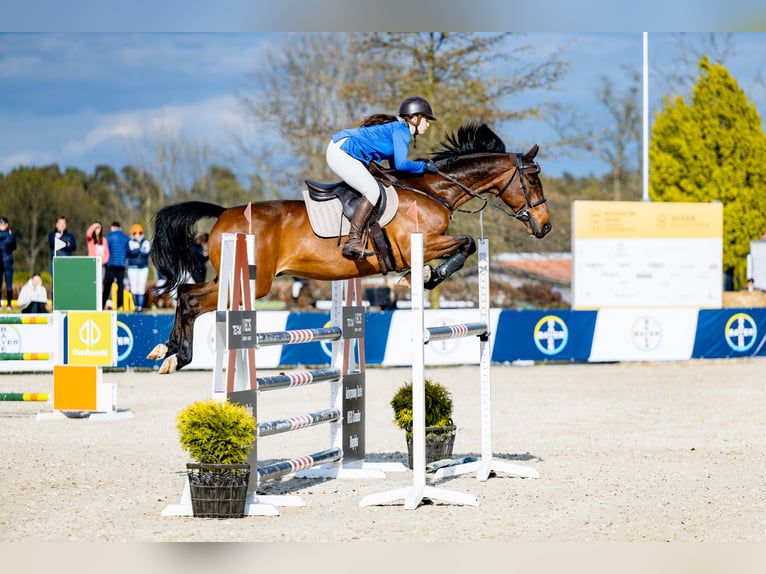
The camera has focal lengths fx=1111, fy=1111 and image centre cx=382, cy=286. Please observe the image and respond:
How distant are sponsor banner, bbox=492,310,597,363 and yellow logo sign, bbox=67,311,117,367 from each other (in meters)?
7.80

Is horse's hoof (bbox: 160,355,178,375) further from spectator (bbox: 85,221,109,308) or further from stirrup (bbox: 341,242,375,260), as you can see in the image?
spectator (bbox: 85,221,109,308)

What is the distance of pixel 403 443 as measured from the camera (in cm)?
1046

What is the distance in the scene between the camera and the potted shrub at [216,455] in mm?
6445

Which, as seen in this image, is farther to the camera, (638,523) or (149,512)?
(149,512)

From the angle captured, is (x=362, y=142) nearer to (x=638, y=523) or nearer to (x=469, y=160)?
(x=469, y=160)

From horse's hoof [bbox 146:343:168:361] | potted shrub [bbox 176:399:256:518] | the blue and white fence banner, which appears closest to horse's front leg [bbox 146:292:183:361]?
horse's hoof [bbox 146:343:168:361]

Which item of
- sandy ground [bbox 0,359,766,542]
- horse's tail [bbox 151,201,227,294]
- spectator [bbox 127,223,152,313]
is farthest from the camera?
spectator [bbox 127,223,152,313]

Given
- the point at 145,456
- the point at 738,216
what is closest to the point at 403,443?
the point at 145,456

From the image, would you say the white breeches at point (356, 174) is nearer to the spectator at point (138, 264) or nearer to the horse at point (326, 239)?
the horse at point (326, 239)

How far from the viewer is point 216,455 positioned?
6.45 metres

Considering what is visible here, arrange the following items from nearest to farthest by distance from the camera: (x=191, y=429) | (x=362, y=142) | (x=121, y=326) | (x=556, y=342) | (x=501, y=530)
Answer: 1. (x=501, y=530)
2. (x=191, y=429)
3. (x=362, y=142)
4. (x=121, y=326)
5. (x=556, y=342)

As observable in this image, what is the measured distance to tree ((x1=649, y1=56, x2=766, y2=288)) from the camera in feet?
108

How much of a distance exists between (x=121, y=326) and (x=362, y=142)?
10164 mm

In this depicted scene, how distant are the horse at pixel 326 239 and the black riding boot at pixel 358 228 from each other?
0.13m
